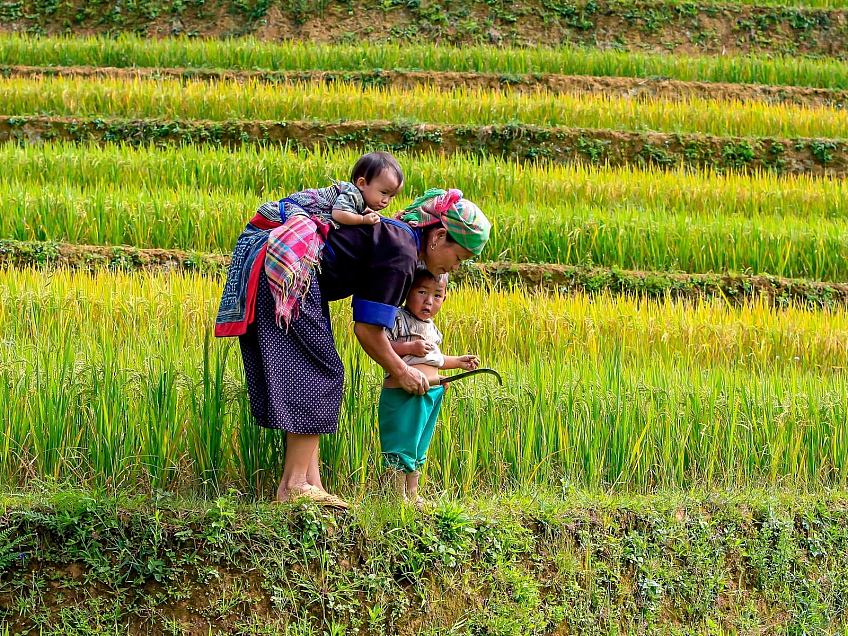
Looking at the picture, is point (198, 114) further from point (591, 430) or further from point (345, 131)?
point (591, 430)

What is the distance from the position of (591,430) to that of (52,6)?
42.5 feet

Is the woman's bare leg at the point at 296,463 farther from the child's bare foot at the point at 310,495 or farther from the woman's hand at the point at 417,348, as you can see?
the woman's hand at the point at 417,348

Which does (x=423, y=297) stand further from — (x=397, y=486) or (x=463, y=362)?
(x=397, y=486)

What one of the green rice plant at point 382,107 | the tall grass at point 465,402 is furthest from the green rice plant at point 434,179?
the tall grass at point 465,402

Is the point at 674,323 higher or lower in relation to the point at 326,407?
lower

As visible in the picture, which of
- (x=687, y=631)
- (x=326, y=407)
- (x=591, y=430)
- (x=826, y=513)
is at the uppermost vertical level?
(x=326, y=407)

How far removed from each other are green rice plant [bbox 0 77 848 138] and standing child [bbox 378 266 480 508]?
6.48m

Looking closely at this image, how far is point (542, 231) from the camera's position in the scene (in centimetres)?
716

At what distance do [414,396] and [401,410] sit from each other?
6 cm

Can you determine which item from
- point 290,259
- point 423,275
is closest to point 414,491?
point 423,275

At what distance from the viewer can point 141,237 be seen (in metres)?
6.77

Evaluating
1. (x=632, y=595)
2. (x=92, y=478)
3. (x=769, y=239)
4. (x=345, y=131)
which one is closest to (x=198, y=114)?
(x=345, y=131)

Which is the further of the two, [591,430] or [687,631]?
[591,430]

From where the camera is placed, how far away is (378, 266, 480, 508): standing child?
3.02 meters
